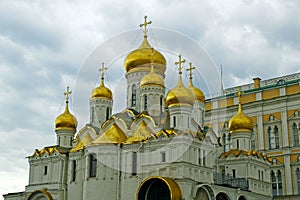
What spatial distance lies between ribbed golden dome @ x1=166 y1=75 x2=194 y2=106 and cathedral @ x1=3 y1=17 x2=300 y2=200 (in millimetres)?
62

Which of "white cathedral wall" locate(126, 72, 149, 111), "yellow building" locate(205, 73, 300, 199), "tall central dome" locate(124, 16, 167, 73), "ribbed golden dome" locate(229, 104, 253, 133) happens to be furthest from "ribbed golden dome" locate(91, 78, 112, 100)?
"yellow building" locate(205, 73, 300, 199)

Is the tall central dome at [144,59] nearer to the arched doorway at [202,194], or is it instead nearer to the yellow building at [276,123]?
the yellow building at [276,123]

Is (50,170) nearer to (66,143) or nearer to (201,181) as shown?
(66,143)

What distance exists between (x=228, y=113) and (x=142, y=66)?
985cm

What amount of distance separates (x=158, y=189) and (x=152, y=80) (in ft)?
29.1

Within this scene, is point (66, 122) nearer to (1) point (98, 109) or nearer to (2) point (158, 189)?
(1) point (98, 109)

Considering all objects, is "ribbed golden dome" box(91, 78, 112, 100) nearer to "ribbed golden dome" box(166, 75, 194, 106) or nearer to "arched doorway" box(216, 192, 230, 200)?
"ribbed golden dome" box(166, 75, 194, 106)

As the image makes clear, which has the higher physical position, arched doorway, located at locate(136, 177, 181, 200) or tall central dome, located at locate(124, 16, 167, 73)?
tall central dome, located at locate(124, 16, 167, 73)

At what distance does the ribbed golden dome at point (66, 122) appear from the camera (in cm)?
3566

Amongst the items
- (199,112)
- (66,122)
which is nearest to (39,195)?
(66,122)

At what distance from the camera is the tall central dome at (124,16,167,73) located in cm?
3528

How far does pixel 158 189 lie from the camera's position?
2748 cm

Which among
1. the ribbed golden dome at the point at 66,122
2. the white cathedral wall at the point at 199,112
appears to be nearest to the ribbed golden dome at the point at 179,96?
the white cathedral wall at the point at 199,112

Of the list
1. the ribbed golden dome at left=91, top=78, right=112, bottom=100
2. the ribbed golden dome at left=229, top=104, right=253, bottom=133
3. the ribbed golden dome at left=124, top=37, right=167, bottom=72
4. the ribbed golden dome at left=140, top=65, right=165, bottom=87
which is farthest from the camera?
the ribbed golden dome at left=91, top=78, right=112, bottom=100
